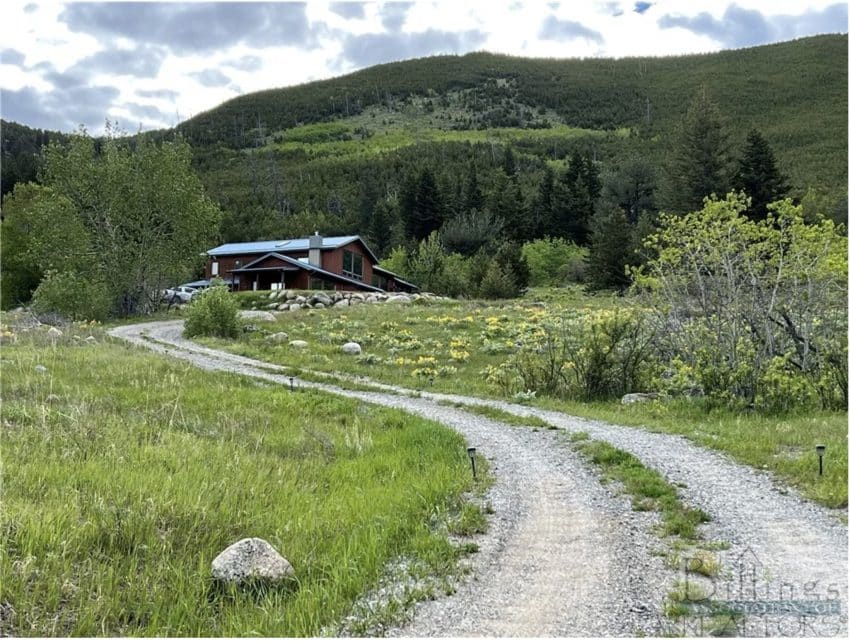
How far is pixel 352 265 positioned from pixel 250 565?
5479cm

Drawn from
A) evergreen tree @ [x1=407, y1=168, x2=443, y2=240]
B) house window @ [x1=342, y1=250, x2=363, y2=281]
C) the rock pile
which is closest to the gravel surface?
the rock pile

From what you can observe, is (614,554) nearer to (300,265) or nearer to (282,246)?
(300,265)

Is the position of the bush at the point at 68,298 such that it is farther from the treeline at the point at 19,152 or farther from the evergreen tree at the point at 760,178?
the treeline at the point at 19,152

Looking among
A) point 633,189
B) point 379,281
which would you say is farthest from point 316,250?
point 633,189

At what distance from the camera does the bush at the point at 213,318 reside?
26766mm

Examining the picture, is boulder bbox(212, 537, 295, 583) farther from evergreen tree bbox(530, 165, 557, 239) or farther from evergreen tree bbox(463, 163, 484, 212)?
evergreen tree bbox(463, 163, 484, 212)

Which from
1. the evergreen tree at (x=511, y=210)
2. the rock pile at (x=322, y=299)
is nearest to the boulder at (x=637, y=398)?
the rock pile at (x=322, y=299)

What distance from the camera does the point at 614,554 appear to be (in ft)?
17.0

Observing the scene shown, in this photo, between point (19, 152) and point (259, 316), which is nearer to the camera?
point (259, 316)

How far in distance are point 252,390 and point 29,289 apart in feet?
162

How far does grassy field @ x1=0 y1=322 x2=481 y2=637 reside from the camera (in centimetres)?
443

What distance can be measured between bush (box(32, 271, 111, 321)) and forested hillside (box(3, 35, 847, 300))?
1233 inches

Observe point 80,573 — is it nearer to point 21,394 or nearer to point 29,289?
point 21,394

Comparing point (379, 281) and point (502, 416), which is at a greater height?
point (379, 281)
